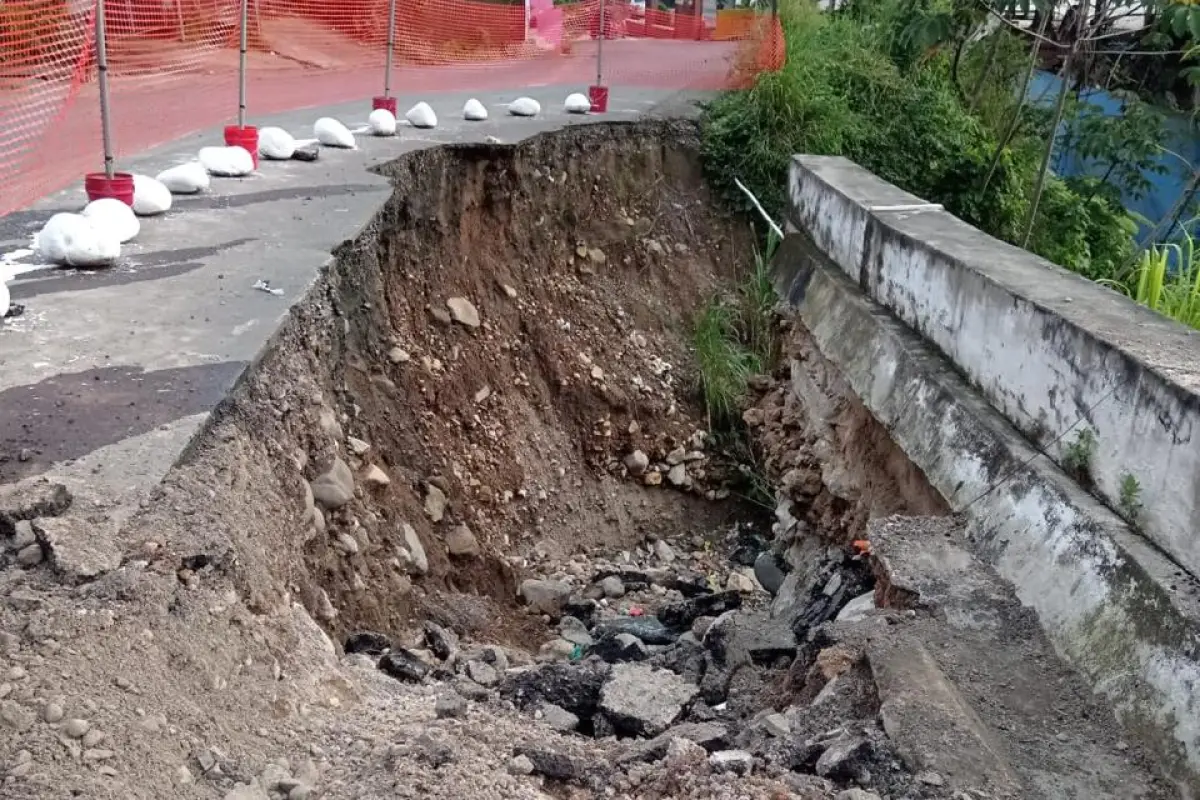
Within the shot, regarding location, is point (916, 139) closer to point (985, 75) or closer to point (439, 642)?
point (985, 75)

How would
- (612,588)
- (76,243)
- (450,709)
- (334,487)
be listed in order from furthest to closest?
(612,588)
(76,243)
(334,487)
(450,709)

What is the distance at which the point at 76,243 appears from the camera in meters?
4.16

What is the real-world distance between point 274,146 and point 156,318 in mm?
2831

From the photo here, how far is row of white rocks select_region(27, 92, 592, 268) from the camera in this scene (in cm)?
421

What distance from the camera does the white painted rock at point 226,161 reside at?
19.1 ft

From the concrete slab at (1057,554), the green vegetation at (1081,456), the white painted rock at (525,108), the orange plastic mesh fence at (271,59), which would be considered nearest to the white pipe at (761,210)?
the orange plastic mesh fence at (271,59)

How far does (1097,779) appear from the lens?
2.42 metres

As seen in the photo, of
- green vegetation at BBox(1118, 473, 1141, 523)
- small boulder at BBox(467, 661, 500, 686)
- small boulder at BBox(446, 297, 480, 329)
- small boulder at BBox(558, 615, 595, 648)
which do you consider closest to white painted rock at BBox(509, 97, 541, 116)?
small boulder at BBox(446, 297, 480, 329)

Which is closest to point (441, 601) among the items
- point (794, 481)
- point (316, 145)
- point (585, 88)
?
point (794, 481)

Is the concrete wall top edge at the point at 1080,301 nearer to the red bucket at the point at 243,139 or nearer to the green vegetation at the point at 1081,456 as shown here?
the green vegetation at the point at 1081,456

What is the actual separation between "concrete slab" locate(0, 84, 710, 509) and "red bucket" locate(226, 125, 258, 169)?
19 centimetres

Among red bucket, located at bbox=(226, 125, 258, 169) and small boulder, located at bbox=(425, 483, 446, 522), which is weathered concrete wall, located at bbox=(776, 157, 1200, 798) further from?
red bucket, located at bbox=(226, 125, 258, 169)

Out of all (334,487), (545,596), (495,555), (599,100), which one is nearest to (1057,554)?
(334,487)

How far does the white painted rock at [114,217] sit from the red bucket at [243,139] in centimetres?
151
